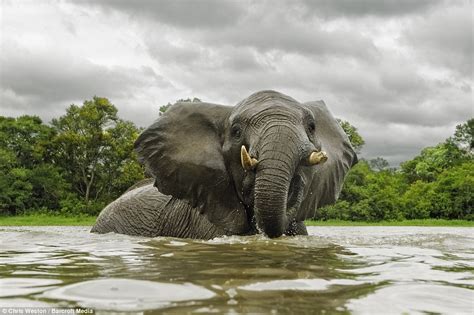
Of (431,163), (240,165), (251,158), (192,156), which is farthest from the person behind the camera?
(431,163)

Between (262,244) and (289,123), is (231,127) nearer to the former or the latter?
(289,123)

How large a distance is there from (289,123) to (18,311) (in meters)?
4.08

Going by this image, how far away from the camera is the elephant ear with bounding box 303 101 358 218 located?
721 cm

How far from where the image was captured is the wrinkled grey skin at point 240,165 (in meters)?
5.86

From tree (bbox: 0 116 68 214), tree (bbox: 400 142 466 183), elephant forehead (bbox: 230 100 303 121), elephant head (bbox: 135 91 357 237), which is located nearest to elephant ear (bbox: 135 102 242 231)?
elephant head (bbox: 135 91 357 237)

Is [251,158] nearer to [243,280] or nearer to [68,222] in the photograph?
[243,280]

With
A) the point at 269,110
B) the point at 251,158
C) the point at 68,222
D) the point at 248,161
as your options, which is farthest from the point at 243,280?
the point at 68,222

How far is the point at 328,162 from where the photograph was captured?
7.31 m

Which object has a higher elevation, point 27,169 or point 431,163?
point 431,163

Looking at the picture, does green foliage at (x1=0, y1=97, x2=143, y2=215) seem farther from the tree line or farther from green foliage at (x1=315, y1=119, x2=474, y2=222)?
green foliage at (x1=315, y1=119, x2=474, y2=222)

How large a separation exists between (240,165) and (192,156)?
865 mm

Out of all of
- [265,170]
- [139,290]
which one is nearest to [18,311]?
[139,290]

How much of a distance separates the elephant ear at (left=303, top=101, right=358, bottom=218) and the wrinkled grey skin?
0.04 ft

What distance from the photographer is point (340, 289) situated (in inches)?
120
